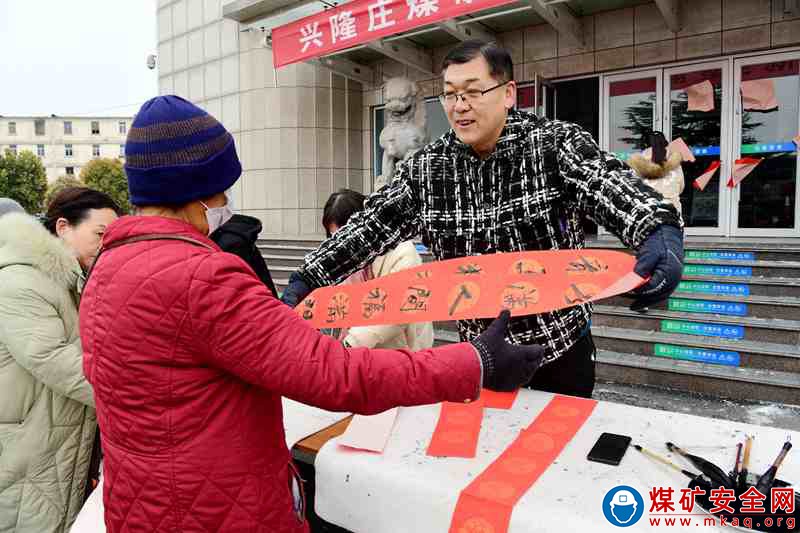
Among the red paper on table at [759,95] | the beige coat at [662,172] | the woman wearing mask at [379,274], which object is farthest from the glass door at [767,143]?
the woman wearing mask at [379,274]

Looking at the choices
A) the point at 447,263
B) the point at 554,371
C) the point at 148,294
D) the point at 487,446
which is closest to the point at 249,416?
the point at 148,294

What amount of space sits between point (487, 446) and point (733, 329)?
4.14 meters

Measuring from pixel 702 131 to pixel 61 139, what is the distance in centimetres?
7241

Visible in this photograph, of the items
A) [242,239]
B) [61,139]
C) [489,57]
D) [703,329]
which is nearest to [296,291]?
[489,57]

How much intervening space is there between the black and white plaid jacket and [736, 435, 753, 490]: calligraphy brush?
20.9 inches

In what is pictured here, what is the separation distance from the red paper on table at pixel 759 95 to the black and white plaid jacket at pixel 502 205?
6458mm

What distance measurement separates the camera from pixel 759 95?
22.0ft

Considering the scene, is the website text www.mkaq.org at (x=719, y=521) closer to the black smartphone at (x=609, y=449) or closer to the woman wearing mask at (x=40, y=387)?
the black smartphone at (x=609, y=449)

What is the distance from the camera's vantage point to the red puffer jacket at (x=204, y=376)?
0.95 m

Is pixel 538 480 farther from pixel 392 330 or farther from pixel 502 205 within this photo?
pixel 392 330

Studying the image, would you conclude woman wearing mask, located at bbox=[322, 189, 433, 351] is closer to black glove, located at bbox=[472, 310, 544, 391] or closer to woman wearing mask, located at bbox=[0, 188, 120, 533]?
woman wearing mask, located at bbox=[0, 188, 120, 533]

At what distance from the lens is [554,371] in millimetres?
1781

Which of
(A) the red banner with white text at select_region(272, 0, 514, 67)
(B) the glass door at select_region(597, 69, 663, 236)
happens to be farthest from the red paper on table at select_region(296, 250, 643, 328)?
(B) the glass door at select_region(597, 69, 663, 236)

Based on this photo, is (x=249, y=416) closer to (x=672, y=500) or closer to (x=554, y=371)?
(x=672, y=500)
